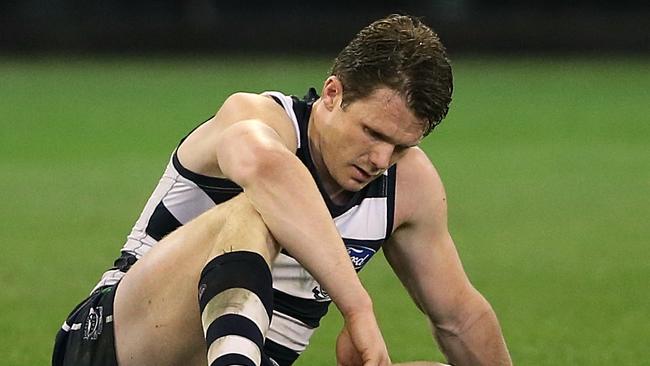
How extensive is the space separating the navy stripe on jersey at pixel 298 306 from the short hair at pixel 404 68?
22.9 inches

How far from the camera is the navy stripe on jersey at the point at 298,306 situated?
12.8ft

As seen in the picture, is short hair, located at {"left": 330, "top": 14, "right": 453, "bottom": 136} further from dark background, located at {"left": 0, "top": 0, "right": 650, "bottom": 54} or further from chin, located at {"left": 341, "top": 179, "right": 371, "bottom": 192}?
dark background, located at {"left": 0, "top": 0, "right": 650, "bottom": 54}

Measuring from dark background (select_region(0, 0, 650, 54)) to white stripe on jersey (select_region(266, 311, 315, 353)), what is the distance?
53.0 ft

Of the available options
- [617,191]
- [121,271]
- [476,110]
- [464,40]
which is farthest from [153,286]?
[464,40]

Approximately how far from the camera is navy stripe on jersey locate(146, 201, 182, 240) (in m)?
3.96

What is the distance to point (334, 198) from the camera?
3.86 m

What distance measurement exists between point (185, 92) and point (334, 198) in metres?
12.0

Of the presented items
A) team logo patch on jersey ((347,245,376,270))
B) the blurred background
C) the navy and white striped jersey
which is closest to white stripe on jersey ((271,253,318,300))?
the navy and white striped jersey

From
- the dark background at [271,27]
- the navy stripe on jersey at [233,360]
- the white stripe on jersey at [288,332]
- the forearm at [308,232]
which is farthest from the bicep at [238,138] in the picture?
the dark background at [271,27]

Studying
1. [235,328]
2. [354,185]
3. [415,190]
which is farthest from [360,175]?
[235,328]

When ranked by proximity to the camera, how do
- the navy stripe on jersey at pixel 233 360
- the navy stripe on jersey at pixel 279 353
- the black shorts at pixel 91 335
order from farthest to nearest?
1. the navy stripe on jersey at pixel 279 353
2. the black shorts at pixel 91 335
3. the navy stripe on jersey at pixel 233 360

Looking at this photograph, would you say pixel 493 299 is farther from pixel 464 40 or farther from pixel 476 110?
pixel 464 40

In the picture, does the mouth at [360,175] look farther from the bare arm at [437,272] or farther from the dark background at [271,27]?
the dark background at [271,27]

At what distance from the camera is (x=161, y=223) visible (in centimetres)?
397
